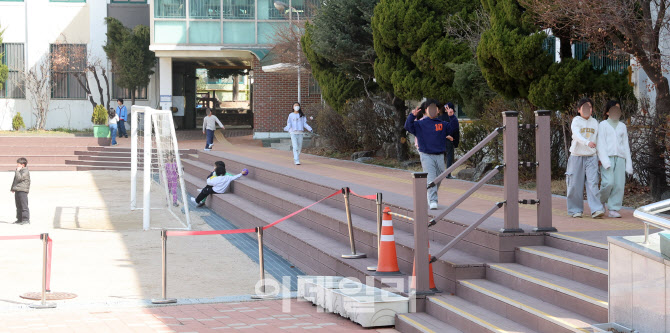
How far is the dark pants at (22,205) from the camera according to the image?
13234 mm

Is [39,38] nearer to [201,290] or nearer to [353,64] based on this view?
[353,64]

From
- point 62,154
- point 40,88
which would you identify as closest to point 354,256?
point 62,154

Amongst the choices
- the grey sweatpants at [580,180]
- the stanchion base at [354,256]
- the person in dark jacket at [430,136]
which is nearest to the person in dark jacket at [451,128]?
the person in dark jacket at [430,136]

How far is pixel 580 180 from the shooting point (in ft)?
28.3

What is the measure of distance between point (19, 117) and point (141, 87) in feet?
18.5

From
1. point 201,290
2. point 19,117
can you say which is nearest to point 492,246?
point 201,290

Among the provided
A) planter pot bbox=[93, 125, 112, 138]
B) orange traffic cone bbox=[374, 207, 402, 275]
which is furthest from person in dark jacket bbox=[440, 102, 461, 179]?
planter pot bbox=[93, 125, 112, 138]

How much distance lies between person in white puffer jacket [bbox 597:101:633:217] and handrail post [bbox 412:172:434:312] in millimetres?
2858

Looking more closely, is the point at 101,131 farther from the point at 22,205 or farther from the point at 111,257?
the point at 111,257

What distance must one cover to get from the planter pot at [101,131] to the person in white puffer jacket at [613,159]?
22.6m

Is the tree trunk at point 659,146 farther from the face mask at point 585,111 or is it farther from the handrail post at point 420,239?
the handrail post at point 420,239

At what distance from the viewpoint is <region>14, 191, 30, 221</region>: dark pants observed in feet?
43.4

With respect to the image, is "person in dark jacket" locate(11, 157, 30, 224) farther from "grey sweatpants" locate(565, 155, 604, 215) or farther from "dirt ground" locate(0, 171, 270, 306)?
"grey sweatpants" locate(565, 155, 604, 215)

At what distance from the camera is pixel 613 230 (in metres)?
→ 7.41
